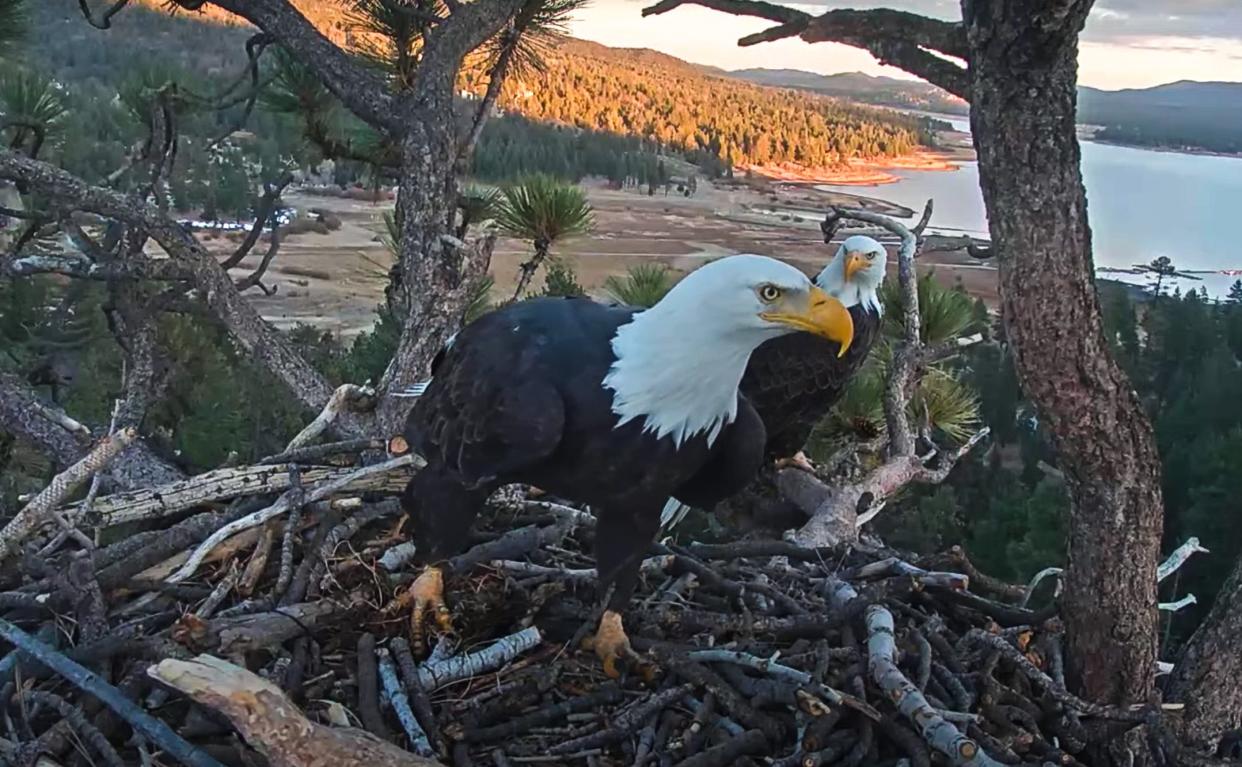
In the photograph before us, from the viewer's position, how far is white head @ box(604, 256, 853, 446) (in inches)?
76.9

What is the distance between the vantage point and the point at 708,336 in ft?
6.66

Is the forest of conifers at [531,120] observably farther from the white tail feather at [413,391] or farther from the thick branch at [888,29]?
the thick branch at [888,29]

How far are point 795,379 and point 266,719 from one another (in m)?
2.31

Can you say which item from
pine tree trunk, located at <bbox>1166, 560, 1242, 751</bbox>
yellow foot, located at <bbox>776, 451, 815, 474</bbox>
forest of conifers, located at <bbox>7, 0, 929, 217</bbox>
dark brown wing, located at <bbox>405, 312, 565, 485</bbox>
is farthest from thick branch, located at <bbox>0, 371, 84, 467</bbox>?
pine tree trunk, located at <bbox>1166, 560, 1242, 751</bbox>

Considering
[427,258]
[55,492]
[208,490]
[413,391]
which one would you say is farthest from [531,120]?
[55,492]

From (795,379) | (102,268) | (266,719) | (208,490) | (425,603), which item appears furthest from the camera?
(795,379)

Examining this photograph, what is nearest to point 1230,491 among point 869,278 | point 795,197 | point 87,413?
point 795,197

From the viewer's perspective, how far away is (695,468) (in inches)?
86.1

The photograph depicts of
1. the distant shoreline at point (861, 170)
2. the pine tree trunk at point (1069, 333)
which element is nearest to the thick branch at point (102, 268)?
the pine tree trunk at point (1069, 333)

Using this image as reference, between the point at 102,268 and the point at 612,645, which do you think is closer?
the point at 612,645

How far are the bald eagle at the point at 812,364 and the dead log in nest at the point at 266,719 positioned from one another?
1883 mm

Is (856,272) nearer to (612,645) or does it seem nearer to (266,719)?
(612,645)

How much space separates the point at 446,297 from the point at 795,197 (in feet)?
20.0

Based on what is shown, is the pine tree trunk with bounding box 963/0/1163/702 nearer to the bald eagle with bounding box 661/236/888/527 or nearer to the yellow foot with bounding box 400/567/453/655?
the bald eagle with bounding box 661/236/888/527
